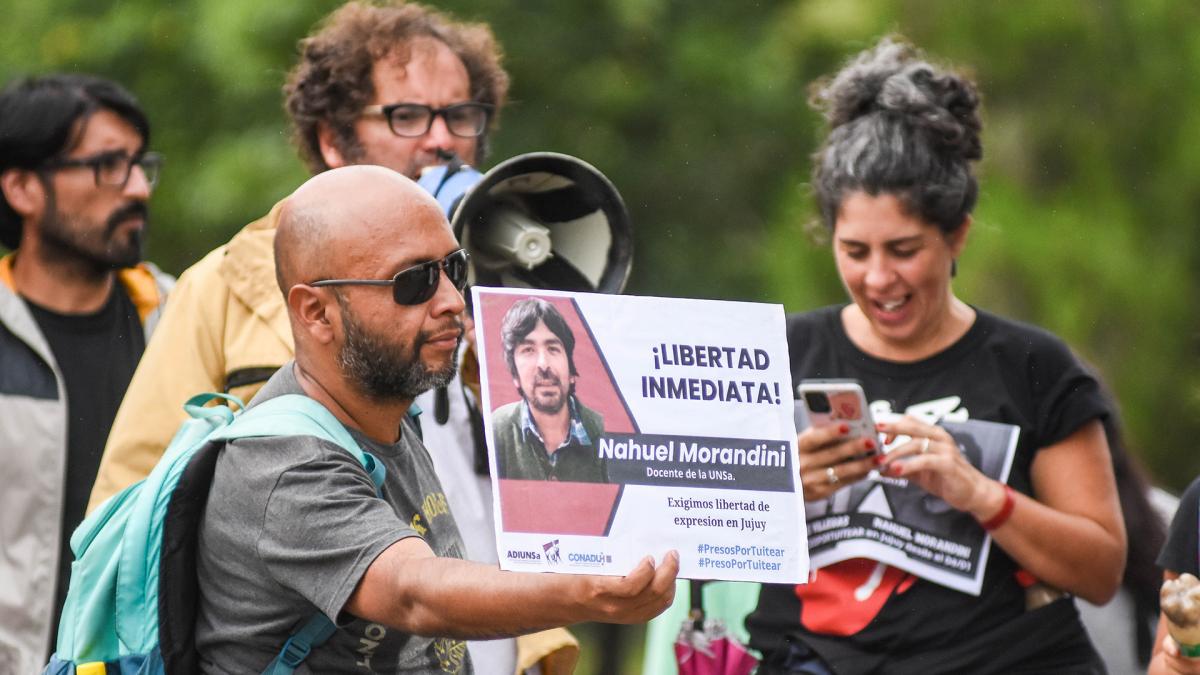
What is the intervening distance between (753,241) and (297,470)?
946 cm

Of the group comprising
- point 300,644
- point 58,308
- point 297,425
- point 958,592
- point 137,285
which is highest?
point 137,285

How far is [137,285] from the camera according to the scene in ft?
18.2

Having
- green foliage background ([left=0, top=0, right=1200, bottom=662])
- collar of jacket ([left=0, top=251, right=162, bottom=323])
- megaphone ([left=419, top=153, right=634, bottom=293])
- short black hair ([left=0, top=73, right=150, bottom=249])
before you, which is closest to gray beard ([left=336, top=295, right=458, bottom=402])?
megaphone ([left=419, top=153, right=634, bottom=293])

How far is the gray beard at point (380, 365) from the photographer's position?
128 inches

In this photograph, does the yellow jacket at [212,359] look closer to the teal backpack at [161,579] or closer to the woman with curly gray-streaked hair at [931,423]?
the woman with curly gray-streaked hair at [931,423]

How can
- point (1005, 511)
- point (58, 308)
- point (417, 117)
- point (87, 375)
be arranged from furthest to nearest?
point (58, 308)
point (87, 375)
point (417, 117)
point (1005, 511)

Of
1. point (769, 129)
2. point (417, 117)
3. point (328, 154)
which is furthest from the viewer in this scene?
point (769, 129)

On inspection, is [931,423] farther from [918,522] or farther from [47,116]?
[47,116]

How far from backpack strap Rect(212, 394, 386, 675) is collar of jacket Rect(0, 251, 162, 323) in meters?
2.39

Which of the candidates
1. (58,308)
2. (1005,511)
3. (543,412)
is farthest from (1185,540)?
(58,308)

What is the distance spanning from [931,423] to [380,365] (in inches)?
64.7

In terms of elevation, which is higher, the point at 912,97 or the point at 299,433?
the point at 912,97

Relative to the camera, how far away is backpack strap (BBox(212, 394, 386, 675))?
3.14 metres

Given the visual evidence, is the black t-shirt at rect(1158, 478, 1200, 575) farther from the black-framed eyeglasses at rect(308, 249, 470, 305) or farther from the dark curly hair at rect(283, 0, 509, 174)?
the dark curly hair at rect(283, 0, 509, 174)
